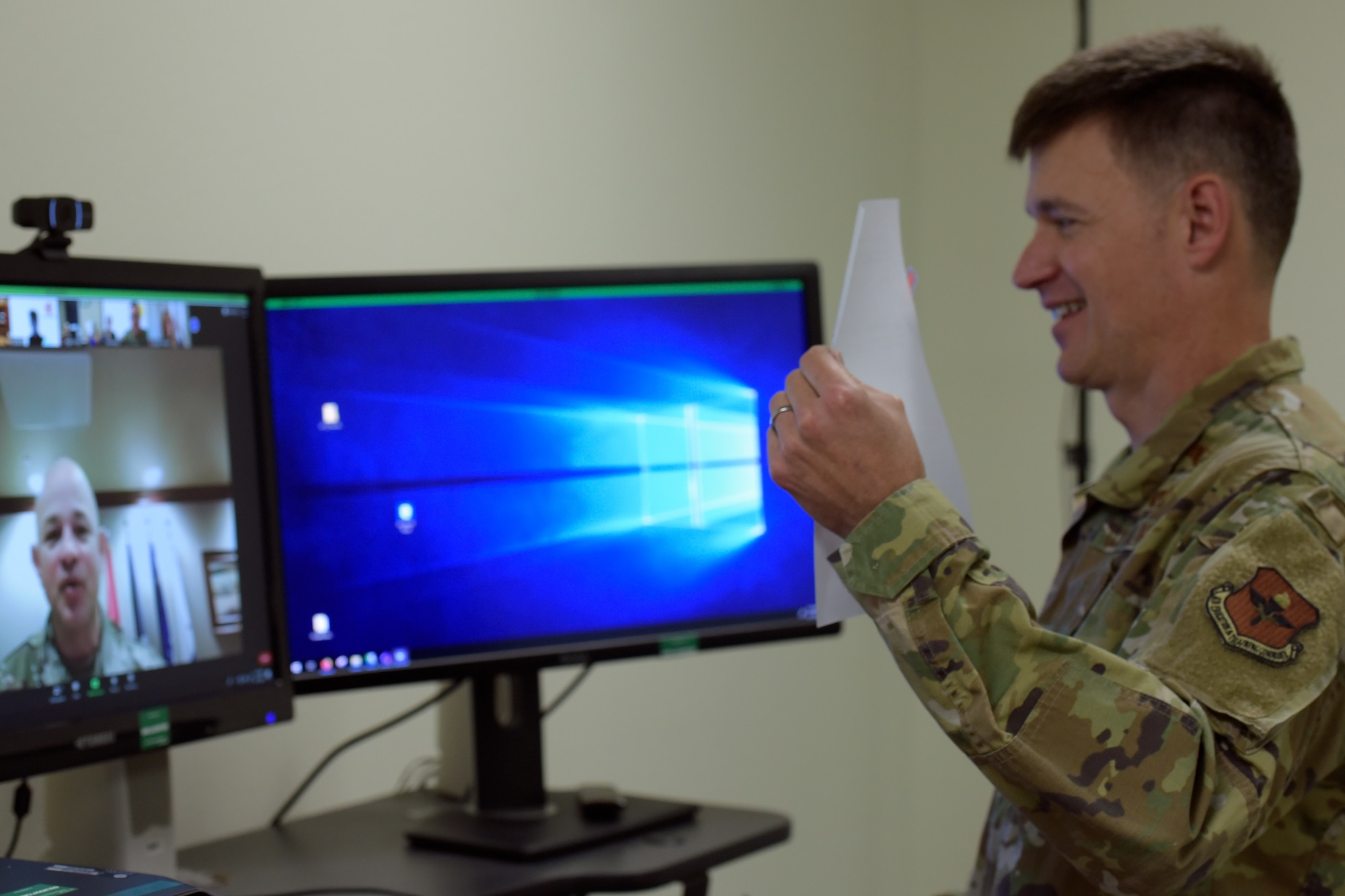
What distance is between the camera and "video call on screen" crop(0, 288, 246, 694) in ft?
3.37

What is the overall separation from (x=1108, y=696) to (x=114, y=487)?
2.63 ft

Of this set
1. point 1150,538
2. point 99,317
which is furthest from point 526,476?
point 1150,538

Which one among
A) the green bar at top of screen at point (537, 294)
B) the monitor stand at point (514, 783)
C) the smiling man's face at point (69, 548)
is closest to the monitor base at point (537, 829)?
the monitor stand at point (514, 783)

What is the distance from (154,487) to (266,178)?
1.97ft

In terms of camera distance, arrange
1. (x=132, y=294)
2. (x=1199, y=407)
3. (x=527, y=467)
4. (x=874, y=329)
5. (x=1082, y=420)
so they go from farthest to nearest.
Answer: (x=1082, y=420) → (x=527, y=467) → (x=1199, y=407) → (x=132, y=294) → (x=874, y=329)

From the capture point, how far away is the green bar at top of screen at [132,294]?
1.04 meters

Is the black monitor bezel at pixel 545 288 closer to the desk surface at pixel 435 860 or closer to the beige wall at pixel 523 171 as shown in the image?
the desk surface at pixel 435 860

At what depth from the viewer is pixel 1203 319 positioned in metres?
1.25

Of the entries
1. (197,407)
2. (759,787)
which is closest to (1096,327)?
(197,407)

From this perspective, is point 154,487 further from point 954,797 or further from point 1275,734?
point 954,797

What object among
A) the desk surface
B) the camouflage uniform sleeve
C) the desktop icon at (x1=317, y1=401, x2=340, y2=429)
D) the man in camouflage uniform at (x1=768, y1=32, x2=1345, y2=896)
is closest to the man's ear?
the man in camouflage uniform at (x1=768, y1=32, x2=1345, y2=896)

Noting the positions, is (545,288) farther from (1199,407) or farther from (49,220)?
(1199,407)

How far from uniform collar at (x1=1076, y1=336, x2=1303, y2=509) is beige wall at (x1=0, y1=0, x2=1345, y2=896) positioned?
100 centimetres

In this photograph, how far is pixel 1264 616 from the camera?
945mm
